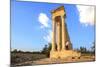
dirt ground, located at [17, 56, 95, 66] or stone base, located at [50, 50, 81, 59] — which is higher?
stone base, located at [50, 50, 81, 59]

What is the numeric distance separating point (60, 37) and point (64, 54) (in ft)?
0.64

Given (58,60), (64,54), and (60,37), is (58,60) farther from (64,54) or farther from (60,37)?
(60,37)

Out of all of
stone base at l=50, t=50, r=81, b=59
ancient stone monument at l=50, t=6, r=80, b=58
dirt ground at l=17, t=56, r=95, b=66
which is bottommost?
dirt ground at l=17, t=56, r=95, b=66

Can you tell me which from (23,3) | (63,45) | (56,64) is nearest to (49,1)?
(23,3)

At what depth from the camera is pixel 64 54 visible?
102 inches

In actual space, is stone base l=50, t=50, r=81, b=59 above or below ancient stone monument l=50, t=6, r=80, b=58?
below

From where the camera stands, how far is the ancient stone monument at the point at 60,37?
8.35 ft

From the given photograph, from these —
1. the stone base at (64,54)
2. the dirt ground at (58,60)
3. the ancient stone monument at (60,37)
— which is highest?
the ancient stone monument at (60,37)

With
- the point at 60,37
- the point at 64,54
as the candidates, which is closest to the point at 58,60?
the point at 64,54

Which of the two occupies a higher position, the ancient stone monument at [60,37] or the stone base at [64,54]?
the ancient stone monument at [60,37]

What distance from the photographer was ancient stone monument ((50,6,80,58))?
8.35 ft

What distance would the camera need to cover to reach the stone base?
2545mm

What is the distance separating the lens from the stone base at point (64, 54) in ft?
8.35
